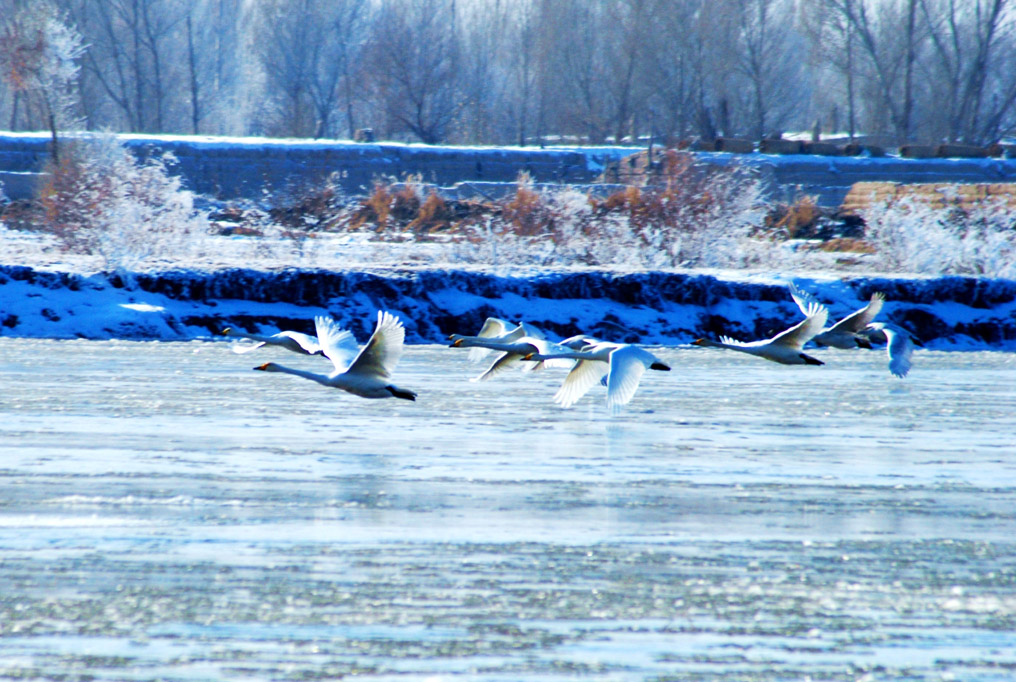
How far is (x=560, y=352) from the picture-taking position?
8406 millimetres

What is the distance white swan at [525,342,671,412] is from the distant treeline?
114 feet

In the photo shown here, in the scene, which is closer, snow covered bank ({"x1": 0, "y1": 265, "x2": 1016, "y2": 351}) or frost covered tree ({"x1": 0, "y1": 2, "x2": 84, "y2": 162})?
snow covered bank ({"x1": 0, "y1": 265, "x2": 1016, "y2": 351})

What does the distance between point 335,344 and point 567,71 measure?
45311 mm

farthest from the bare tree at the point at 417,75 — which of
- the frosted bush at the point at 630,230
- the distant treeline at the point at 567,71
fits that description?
the frosted bush at the point at 630,230

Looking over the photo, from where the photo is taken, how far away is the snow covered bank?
13430mm

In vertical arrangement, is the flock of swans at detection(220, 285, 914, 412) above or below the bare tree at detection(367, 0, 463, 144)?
below

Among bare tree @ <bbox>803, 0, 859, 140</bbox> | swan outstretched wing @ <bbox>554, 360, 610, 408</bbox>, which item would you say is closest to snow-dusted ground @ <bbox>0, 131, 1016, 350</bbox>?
swan outstretched wing @ <bbox>554, 360, 610, 408</bbox>

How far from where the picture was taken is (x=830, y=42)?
169 ft

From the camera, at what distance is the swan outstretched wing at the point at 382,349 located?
22.3 feet

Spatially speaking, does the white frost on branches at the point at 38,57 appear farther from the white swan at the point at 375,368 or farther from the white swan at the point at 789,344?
the white swan at the point at 375,368

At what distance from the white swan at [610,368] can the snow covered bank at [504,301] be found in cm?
501

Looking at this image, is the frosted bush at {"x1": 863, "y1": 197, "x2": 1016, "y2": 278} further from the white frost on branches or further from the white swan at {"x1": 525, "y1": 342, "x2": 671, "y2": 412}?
the white frost on branches

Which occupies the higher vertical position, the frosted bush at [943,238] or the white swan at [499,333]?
the frosted bush at [943,238]

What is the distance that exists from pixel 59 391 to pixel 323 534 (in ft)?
14.0
